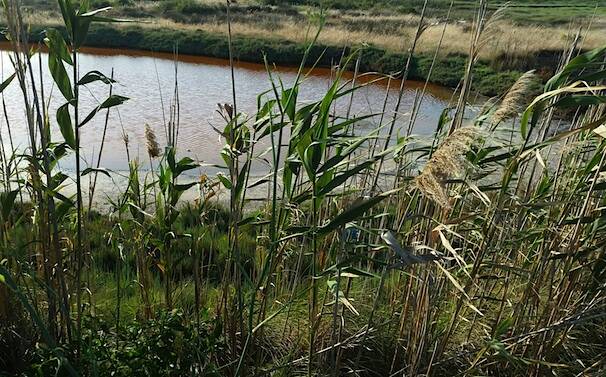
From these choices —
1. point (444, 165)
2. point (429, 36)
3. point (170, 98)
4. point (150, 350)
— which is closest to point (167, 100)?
point (170, 98)

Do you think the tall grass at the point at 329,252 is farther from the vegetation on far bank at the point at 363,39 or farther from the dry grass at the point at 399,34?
the dry grass at the point at 399,34

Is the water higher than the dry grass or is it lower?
lower

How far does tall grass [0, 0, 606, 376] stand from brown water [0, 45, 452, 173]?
1.61 meters

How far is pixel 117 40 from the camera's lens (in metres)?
14.1

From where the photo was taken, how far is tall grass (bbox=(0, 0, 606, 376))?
1502 mm

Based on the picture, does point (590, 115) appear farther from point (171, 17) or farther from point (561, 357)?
point (171, 17)

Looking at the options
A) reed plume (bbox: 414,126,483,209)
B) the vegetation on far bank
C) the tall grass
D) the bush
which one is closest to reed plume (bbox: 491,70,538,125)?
the tall grass

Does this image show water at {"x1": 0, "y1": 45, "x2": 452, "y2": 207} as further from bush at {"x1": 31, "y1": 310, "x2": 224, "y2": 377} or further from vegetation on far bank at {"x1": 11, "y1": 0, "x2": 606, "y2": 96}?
bush at {"x1": 31, "y1": 310, "x2": 224, "y2": 377}

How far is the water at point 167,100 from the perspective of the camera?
6.06 metres

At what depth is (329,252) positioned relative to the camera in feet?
6.23

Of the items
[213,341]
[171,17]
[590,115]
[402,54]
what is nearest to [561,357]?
[590,115]

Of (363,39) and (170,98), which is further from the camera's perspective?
(363,39)

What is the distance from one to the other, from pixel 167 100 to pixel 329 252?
6.76m

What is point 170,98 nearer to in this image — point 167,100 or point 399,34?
point 167,100
